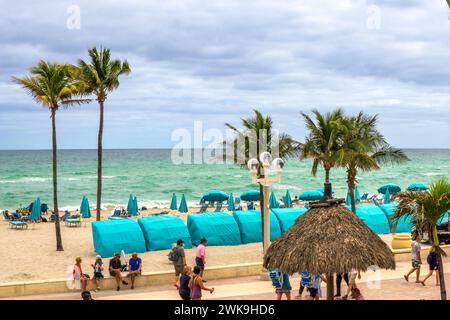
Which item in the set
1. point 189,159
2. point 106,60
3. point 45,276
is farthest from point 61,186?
point 189,159

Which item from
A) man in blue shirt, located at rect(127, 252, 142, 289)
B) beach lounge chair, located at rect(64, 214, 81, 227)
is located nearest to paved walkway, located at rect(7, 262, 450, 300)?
man in blue shirt, located at rect(127, 252, 142, 289)

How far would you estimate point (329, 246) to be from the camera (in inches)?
496

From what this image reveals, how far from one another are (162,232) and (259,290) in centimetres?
871

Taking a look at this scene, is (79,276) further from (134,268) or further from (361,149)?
(361,149)

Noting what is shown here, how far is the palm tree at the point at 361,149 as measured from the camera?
2508 cm

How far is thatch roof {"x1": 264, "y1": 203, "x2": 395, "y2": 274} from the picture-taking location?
12.5m

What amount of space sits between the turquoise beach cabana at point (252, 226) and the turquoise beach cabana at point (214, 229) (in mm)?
344

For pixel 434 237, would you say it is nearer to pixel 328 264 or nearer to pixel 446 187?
pixel 446 187

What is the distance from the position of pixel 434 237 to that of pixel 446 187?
1.30 m

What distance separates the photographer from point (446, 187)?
1333cm

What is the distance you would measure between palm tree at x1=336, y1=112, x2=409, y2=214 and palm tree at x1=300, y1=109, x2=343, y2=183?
338 mm

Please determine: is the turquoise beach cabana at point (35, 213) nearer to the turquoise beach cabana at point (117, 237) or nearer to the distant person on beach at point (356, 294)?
the turquoise beach cabana at point (117, 237)

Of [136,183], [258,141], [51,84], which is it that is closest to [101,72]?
[51,84]
